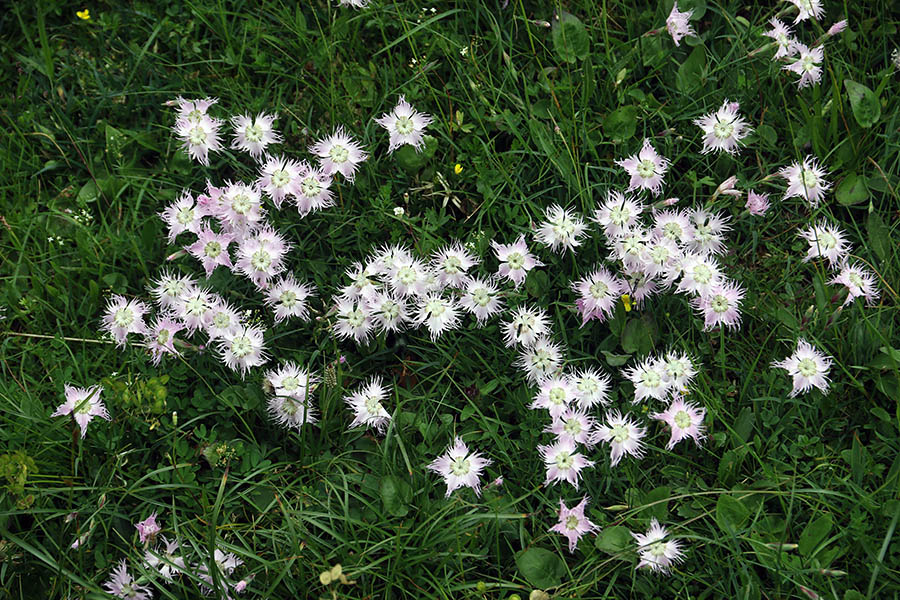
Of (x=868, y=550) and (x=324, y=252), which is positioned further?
(x=324, y=252)

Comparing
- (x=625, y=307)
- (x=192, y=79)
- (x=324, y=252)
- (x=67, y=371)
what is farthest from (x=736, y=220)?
(x=67, y=371)

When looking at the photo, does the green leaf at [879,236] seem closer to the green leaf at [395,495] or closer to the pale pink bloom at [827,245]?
the pale pink bloom at [827,245]

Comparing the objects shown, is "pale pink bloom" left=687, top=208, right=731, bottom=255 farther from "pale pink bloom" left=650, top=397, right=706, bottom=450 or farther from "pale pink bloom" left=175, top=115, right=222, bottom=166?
"pale pink bloom" left=175, top=115, right=222, bottom=166

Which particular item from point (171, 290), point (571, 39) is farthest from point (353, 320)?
point (571, 39)

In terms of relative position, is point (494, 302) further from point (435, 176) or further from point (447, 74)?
point (447, 74)

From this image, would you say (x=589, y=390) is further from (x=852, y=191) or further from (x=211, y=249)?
(x=211, y=249)
